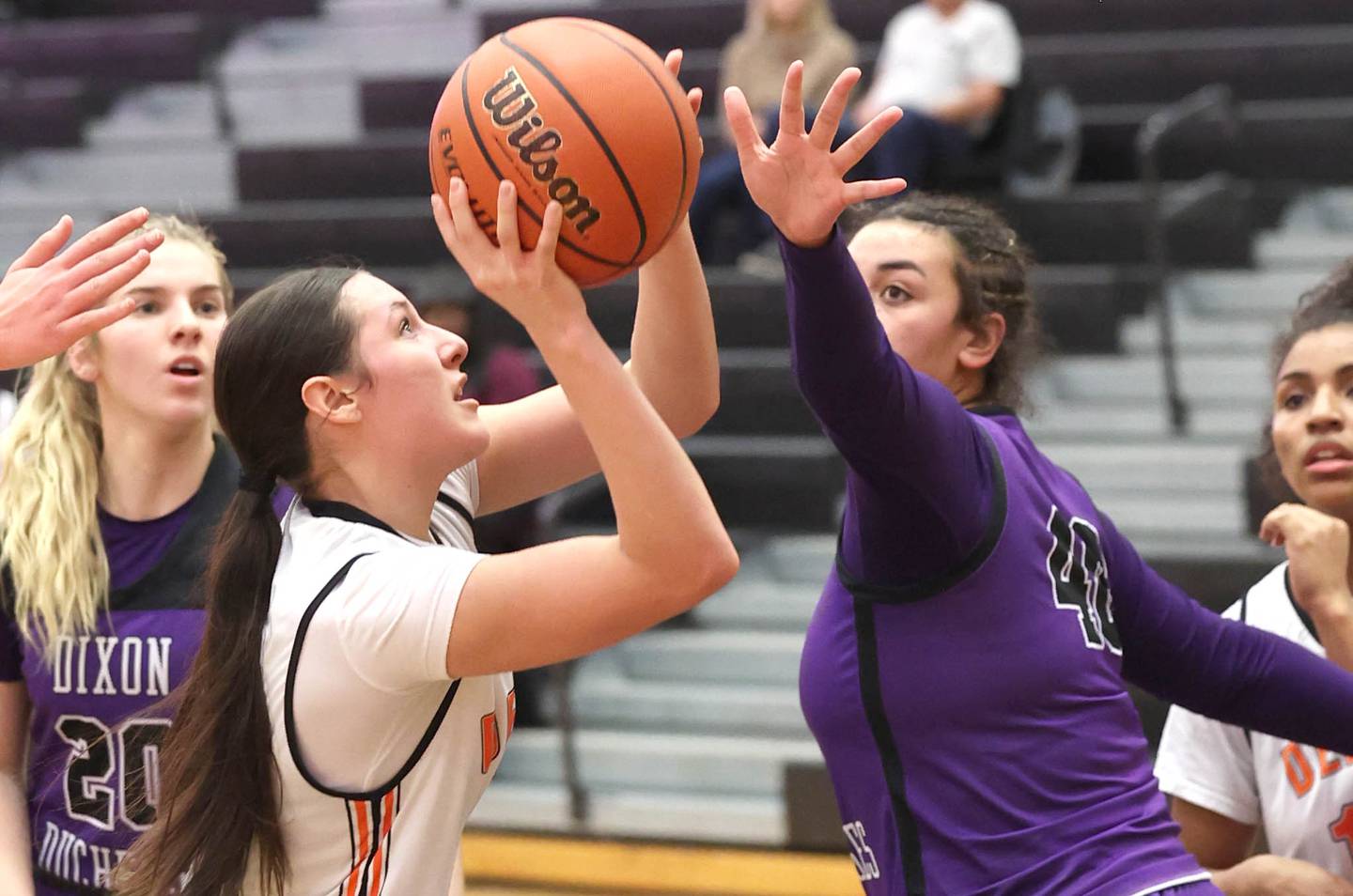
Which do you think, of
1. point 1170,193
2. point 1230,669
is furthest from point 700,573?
point 1170,193

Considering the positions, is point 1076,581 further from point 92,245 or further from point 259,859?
point 92,245

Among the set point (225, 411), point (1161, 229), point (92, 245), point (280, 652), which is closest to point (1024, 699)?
point (280, 652)

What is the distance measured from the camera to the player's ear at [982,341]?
2.48 meters

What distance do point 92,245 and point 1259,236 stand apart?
17.6 ft

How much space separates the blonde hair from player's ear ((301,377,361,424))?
2.33ft

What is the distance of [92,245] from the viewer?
220cm

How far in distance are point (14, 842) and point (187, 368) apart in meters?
0.78

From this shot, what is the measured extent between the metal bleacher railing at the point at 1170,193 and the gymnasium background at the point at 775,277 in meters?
0.02

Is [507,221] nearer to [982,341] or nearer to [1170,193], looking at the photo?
[982,341]

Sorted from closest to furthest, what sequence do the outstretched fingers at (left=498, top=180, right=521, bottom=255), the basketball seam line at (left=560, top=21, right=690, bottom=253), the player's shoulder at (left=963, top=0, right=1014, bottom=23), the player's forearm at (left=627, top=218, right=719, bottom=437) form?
the outstretched fingers at (left=498, top=180, right=521, bottom=255), the basketball seam line at (left=560, top=21, right=690, bottom=253), the player's forearm at (left=627, top=218, right=719, bottom=437), the player's shoulder at (left=963, top=0, right=1014, bottom=23)

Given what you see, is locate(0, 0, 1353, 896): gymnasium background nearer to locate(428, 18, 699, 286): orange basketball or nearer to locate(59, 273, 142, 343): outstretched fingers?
locate(428, 18, 699, 286): orange basketball

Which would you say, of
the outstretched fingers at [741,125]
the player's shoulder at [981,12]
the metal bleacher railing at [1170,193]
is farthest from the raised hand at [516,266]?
the player's shoulder at [981,12]

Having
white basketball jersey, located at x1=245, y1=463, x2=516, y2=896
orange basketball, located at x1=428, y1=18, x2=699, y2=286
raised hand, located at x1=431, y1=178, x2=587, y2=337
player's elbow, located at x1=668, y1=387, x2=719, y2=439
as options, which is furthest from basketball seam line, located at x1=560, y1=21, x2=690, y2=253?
white basketball jersey, located at x1=245, y1=463, x2=516, y2=896

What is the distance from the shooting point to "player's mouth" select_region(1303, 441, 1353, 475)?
2.65 metres
